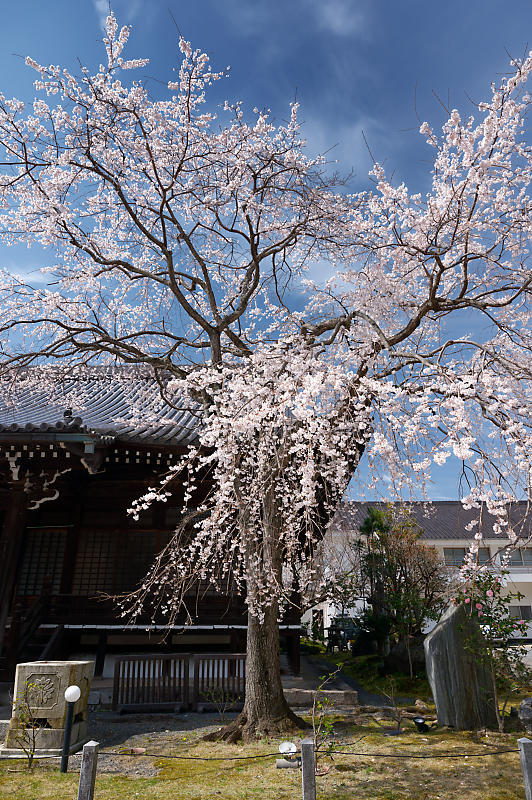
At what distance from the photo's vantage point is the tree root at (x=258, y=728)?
19.7 feet

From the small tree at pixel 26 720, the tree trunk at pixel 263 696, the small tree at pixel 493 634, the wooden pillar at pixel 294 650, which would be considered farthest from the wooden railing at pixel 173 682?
the small tree at pixel 493 634

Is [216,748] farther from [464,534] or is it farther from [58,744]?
[464,534]

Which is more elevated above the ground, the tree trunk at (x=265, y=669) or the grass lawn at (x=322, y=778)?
the tree trunk at (x=265, y=669)

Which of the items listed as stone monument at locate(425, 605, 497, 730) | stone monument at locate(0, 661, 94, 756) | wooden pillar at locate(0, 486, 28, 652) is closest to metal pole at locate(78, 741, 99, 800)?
stone monument at locate(0, 661, 94, 756)

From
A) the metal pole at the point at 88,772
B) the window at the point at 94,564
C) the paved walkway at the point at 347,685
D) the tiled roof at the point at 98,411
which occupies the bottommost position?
the paved walkway at the point at 347,685

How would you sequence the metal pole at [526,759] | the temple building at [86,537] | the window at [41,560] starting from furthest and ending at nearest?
1. the window at [41,560]
2. the temple building at [86,537]
3. the metal pole at [526,759]

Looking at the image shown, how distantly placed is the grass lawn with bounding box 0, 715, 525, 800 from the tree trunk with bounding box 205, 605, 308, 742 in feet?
0.85

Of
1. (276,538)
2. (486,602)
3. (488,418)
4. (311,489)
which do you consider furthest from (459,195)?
(486,602)

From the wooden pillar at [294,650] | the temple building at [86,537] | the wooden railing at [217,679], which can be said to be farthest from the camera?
the wooden pillar at [294,650]

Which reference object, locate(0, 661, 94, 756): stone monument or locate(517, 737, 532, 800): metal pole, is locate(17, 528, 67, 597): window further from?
locate(517, 737, 532, 800): metal pole

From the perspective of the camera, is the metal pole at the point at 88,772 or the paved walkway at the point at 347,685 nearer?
the metal pole at the point at 88,772

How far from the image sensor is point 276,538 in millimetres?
6586

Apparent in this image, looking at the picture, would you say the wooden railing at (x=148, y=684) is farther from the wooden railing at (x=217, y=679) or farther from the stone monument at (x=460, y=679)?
the stone monument at (x=460, y=679)

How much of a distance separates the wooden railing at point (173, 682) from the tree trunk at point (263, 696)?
74.8 inches
